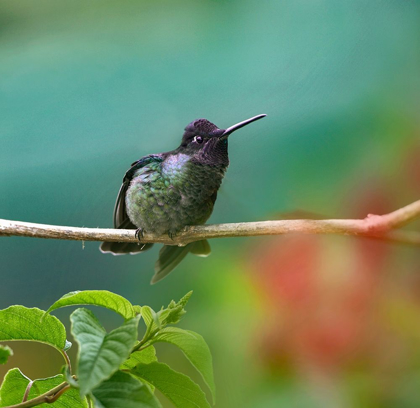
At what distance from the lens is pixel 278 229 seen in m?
0.70

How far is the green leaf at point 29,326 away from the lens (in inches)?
14.5

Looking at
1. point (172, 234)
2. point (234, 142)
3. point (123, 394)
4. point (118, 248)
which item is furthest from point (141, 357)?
point (234, 142)

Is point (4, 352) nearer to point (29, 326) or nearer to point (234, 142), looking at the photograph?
point (29, 326)

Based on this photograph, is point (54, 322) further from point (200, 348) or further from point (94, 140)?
point (94, 140)

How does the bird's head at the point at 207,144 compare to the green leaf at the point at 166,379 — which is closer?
the green leaf at the point at 166,379

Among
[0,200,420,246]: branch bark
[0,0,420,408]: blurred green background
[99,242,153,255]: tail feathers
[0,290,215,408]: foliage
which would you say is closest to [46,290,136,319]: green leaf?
[0,290,215,408]: foliage

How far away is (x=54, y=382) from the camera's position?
0.40m

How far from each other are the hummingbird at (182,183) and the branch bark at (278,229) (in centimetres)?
8

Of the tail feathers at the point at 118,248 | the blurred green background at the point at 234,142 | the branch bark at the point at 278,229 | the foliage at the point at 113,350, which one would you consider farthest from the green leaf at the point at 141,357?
the blurred green background at the point at 234,142

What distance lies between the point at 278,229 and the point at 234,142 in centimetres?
102

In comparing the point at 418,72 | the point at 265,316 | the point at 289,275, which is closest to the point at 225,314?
the point at 265,316

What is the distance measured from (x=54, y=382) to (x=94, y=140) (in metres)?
1.49

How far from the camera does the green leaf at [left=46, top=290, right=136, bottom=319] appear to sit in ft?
1.13

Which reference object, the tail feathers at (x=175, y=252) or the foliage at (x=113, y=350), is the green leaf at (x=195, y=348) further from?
the tail feathers at (x=175, y=252)
